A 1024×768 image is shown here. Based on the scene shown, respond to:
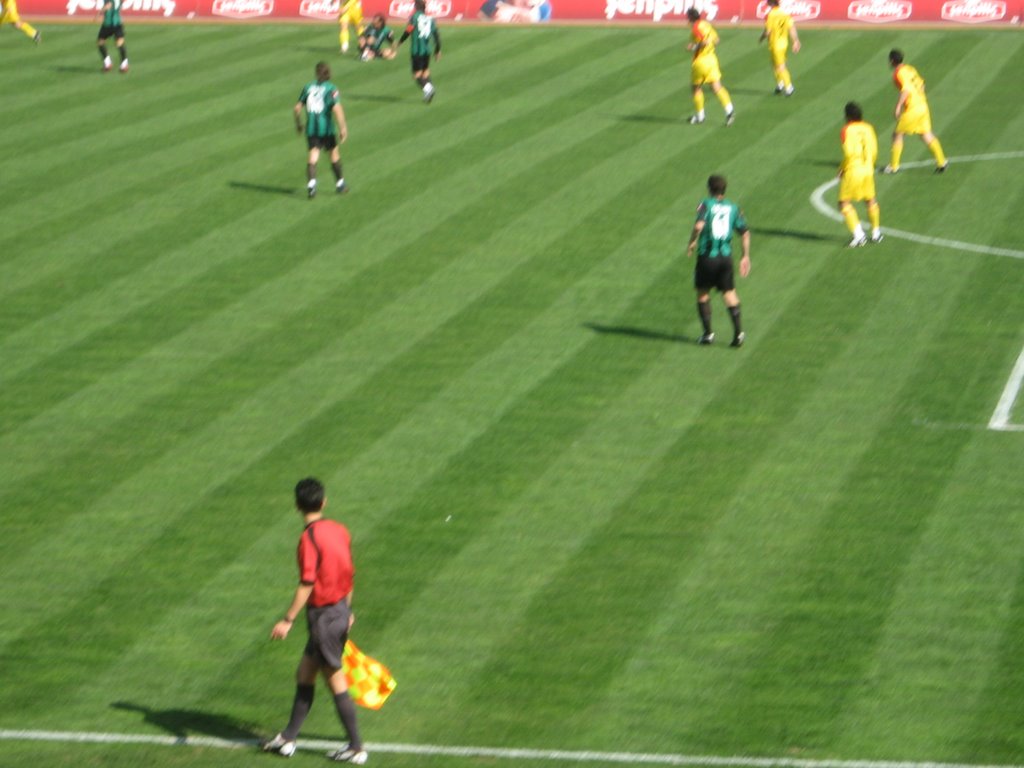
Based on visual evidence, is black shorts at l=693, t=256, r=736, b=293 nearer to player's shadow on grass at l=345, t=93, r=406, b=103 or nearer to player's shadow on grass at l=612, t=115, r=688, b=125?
player's shadow on grass at l=612, t=115, r=688, b=125

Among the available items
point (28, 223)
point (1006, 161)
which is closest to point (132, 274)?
point (28, 223)

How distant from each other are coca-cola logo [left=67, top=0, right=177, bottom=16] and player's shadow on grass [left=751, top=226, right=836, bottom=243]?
2703 centimetres

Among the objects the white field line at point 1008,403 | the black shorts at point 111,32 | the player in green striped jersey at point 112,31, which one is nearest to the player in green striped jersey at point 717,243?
the white field line at point 1008,403

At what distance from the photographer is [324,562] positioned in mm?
12281

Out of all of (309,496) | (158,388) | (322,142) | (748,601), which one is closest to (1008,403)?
(748,601)

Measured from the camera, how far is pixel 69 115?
121 feet

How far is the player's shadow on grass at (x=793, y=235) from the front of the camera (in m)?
26.6

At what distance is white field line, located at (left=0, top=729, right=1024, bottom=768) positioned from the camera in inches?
486

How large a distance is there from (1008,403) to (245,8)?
33707 millimetres

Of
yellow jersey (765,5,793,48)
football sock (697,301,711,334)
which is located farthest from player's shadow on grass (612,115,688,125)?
football sock (697,301,711,334)

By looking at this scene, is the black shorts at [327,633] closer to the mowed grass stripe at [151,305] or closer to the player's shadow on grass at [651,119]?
the mowed grass stripe at [151,305]

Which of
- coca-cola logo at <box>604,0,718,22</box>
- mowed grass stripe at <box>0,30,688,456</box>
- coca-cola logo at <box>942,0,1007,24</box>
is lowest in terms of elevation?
mowed grass stripe at <box>0,30,688,456</box>

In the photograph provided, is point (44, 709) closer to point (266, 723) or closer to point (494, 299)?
point (266, 723)

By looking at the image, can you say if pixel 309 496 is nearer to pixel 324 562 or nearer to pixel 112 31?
pixel 324 562
